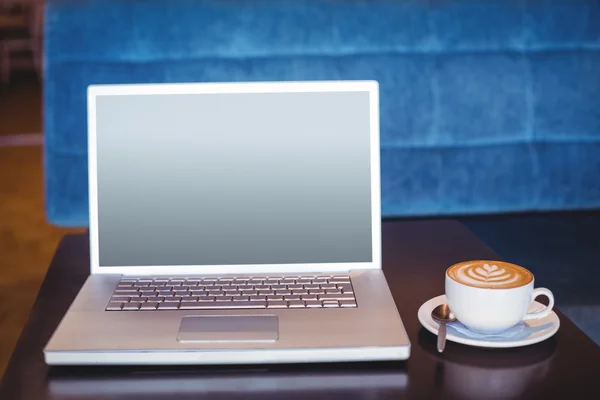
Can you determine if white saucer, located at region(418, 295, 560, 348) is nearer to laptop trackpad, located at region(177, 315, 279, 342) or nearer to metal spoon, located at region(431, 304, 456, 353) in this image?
metal spoon, located at region(431, 304, 456, 353)

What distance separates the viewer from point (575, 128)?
1.79m

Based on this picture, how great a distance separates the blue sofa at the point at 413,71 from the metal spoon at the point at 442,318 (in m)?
0.84

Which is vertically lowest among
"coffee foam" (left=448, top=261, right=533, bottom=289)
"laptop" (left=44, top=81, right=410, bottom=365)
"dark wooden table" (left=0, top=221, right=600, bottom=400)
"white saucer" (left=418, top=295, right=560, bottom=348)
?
"dark wooden table" (left=0, top=221, right=600, bottom=400)

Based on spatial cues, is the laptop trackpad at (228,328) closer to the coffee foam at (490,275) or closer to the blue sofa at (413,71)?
the coffee foam at (490,275)

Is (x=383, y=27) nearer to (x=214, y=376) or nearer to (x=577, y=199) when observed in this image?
(x=577, y=199)

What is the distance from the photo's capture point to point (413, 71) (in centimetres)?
176

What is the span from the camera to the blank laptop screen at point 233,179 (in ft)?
3.40

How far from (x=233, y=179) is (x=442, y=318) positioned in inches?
13.7

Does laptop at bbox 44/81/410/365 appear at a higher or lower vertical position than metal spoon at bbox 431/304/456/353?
higher

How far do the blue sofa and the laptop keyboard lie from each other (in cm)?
78

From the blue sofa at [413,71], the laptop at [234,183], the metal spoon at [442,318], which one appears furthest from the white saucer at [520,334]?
the blue sofa at [413,71]

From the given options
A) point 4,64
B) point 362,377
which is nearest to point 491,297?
point 362,377

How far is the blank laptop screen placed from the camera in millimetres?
1035

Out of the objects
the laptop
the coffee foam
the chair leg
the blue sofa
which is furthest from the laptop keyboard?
the chair leg
